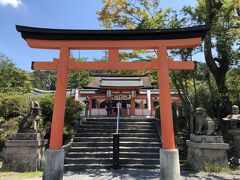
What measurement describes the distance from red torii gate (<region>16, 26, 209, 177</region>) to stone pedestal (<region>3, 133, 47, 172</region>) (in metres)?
3.61

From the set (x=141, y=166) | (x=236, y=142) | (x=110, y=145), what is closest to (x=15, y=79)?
(x=110, y=145)

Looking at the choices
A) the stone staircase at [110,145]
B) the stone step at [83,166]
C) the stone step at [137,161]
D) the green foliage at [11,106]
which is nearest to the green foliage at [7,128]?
the green foliage at [11,106]

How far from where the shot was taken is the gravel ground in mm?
8539

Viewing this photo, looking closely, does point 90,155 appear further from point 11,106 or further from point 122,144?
point 11,106

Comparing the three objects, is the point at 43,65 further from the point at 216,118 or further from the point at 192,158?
the point at 216,118

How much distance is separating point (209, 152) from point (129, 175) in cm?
344

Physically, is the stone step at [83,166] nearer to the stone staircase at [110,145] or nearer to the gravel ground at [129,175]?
the stone staircase at [110,145]

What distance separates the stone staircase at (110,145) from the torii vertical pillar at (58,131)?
3462 mm

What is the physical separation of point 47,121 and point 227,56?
11.0 metres

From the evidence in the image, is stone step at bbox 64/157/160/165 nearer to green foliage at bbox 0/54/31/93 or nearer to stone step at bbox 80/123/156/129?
stone step at bbox 80/123/156/129

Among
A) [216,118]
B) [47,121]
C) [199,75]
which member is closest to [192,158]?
[216,118]

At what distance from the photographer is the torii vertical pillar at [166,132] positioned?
6.69 meters

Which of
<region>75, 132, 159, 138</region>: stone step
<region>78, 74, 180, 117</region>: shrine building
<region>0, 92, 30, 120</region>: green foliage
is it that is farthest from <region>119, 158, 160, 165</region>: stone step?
<region>78, 74, 180, 117</region>: shrine building

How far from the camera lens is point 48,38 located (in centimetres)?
741
